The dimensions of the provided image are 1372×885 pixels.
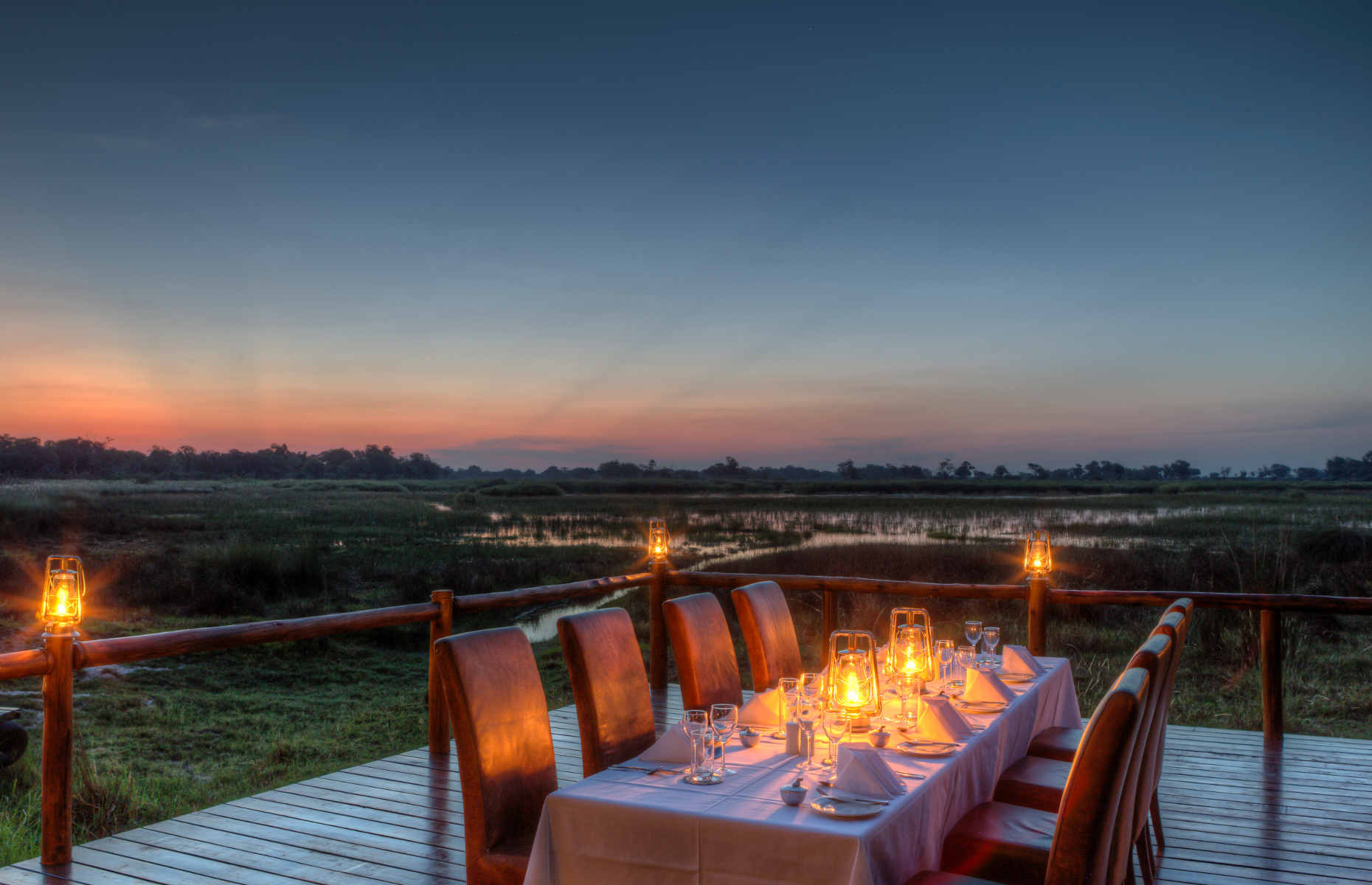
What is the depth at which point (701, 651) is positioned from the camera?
3.77 metres

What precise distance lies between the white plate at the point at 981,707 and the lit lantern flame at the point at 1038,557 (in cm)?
231

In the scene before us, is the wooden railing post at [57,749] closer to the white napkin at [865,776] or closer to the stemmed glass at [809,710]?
the stemmed glass at [809,710]

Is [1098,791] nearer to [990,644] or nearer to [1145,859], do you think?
[1145,859]

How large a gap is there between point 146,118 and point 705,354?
28.2 ft

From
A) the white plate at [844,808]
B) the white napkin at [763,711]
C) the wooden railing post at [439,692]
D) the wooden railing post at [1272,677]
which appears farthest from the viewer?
the wooden railing post at [1272,677]

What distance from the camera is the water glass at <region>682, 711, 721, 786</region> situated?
7.43 feet

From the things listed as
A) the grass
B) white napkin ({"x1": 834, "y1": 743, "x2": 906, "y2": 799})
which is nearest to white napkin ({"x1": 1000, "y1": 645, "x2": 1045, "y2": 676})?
white napkin ({"x1": 834, "y1": 743, "x2": 906, "y2": 799})

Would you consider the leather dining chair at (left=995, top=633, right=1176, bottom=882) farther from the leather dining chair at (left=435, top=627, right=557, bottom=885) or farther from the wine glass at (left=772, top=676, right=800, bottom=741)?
the leather dining chair at (left=435, top=627, right=557, bottom=885)

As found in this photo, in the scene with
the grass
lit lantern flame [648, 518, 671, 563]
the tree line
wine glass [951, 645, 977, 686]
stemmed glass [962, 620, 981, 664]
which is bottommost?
the grass

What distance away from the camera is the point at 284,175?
33.4ft

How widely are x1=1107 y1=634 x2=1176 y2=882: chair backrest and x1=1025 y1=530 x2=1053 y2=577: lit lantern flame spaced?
8.40 ft

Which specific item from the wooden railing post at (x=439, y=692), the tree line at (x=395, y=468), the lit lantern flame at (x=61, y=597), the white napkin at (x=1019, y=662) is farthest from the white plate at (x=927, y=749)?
the tree line at (x=395, y=468)

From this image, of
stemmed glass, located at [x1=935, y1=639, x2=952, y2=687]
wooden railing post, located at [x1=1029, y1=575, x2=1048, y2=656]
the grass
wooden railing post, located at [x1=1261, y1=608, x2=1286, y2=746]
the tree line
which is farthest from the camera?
the tree line

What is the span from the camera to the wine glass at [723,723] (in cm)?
231
